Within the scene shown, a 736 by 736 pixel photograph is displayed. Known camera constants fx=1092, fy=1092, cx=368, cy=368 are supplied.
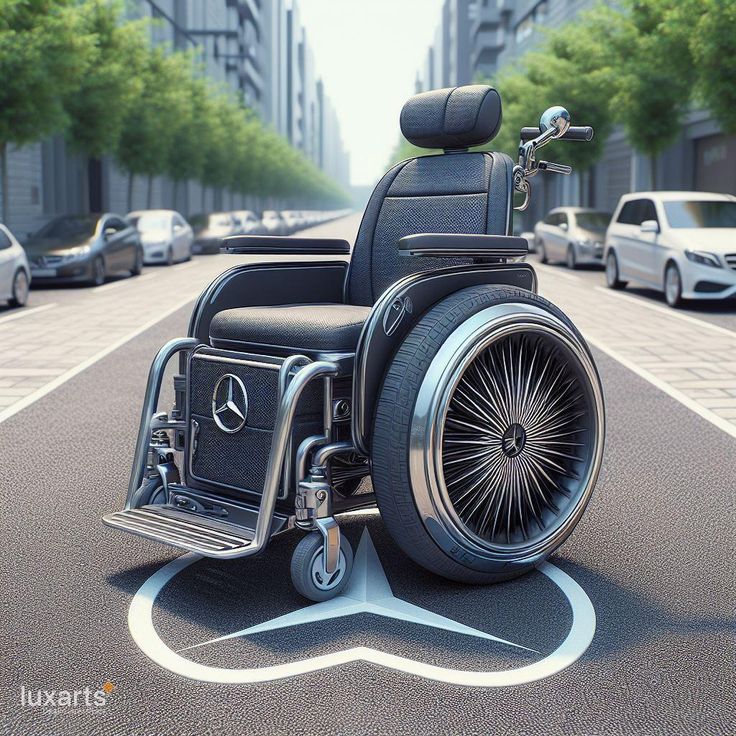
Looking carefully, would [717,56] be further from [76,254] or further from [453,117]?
[453,117]

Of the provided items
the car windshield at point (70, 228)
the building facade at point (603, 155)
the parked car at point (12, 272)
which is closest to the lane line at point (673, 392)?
the parked car at point (12, 272)

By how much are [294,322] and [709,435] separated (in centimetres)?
340

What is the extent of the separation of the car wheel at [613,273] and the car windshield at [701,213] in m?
2.03

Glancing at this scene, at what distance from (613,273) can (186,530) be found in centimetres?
1454

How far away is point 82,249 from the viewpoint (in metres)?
18.3

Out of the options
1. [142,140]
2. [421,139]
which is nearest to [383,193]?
[421,139]

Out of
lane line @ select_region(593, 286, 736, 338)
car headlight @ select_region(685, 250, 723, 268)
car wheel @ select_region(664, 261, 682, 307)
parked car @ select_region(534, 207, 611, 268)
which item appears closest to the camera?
lane line @ select_region(593, 286, 736, 338)

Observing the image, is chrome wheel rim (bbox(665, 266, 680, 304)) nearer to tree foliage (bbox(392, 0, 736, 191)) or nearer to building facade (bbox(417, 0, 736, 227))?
tree foliage (bbox(392, 0, 736, 191))

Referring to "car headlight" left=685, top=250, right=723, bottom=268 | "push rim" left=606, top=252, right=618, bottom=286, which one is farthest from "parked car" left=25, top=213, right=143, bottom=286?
"car headlight" left=685, top=250, right=723, bottom=268

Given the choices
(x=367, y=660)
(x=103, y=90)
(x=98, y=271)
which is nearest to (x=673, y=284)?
(x=98, y=271)

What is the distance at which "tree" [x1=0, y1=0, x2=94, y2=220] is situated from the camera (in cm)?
1861

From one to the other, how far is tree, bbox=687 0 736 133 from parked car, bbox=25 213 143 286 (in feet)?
34.9

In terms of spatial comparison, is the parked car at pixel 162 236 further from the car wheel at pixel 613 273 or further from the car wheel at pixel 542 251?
the car wheel at pixel 613 273

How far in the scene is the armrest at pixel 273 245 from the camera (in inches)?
184
